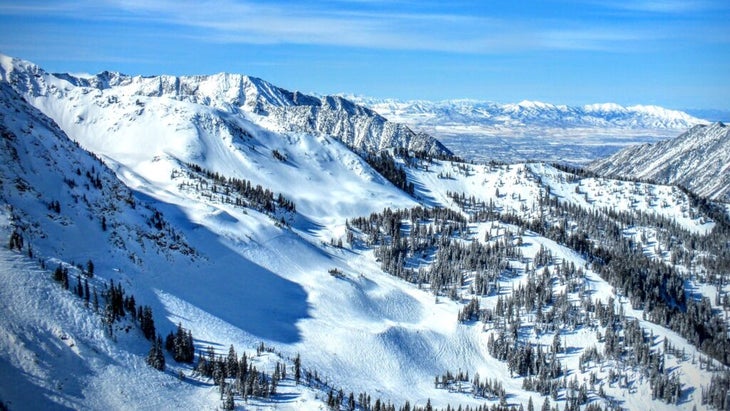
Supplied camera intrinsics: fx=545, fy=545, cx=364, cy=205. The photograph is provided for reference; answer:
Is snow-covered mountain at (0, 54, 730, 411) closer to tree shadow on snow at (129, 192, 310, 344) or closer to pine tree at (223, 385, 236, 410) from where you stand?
pine tree at (223, 385, 236, 410)

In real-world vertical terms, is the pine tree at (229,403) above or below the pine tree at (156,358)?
below

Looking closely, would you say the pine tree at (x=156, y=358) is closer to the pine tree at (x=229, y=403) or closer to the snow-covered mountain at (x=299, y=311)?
the snow-covered mountain at (x=299, y=311)

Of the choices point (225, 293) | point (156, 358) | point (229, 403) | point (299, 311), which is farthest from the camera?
point (299, 311)

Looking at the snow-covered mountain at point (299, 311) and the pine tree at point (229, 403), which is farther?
the snow-covered mountain at point (299, 311)

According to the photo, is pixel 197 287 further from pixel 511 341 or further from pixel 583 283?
pixel 583 283

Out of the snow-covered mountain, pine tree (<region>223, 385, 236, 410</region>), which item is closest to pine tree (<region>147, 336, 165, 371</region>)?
the snow-covered mountain

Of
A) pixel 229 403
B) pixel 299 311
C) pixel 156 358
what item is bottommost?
pixel 299 311

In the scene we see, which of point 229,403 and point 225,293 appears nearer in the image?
point 229,403

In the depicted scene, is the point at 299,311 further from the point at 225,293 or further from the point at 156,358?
the point at 156,358

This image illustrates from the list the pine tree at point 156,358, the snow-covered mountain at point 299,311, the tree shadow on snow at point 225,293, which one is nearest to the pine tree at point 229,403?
the snow-covered mountain at point 299,311

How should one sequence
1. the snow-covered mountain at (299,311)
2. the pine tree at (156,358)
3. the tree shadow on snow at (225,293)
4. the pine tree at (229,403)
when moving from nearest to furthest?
the pine tree at (229,403)
the snow-covered mountain at (299,311)
the pine tree at (156,358)
the tree shadow on snow at (225,293)

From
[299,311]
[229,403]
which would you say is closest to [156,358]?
[229,403]
